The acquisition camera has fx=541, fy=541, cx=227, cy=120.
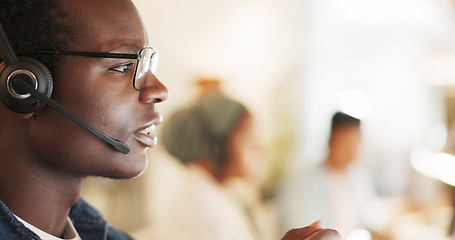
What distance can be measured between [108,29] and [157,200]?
6.56 feet

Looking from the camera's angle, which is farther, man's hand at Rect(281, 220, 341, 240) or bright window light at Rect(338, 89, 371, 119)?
bright window light at Rect(338, 89, 371, 119)

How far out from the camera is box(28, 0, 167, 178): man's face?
0.78 m

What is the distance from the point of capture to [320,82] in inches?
135

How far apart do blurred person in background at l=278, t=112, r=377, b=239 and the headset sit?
172 cm

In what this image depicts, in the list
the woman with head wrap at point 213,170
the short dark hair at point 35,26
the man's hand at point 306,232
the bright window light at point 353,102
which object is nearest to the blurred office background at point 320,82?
the bright window light at point 353,102

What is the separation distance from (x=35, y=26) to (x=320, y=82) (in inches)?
110

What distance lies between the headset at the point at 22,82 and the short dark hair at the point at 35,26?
0.03 metres

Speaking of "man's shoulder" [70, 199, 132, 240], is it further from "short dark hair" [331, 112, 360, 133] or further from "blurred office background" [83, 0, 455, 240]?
"short dark hair" [331, 112, 360, 133]

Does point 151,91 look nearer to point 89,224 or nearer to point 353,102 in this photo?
point 89,224

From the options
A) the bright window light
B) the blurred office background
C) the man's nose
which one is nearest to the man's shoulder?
the man's nose

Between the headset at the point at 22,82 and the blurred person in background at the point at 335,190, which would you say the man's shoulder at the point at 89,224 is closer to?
the headset at the point at 22,82

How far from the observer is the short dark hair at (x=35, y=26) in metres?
0.77

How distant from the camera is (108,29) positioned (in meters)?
0.79

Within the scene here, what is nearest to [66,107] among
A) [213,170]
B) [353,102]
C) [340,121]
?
[213,170]
